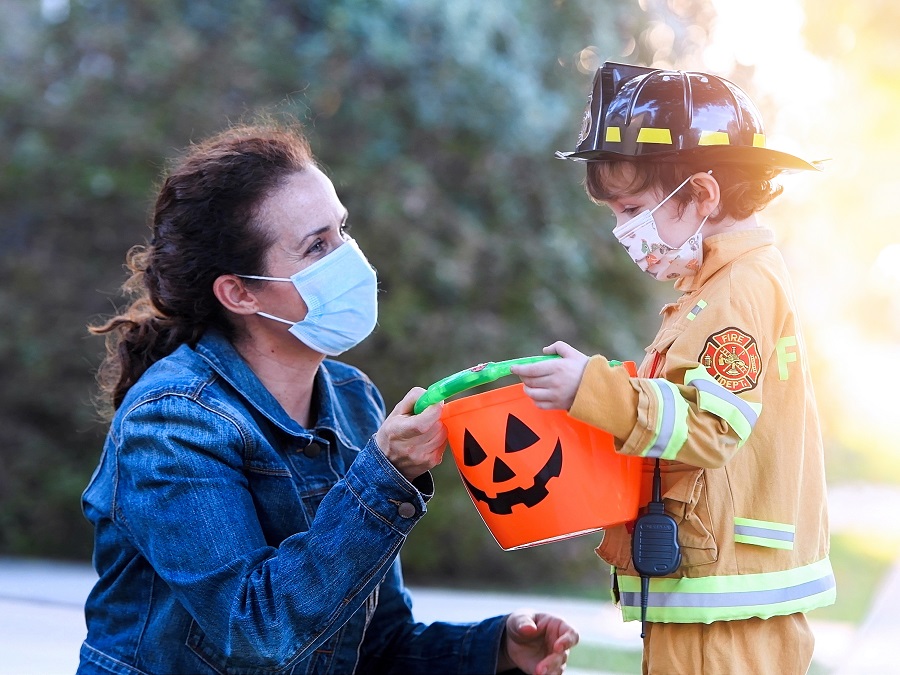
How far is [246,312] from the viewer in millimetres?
2691

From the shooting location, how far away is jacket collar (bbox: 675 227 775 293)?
208 centimetres

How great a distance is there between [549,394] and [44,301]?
604 cm

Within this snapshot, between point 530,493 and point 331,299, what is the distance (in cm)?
95

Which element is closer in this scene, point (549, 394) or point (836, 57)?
point (549, 394)

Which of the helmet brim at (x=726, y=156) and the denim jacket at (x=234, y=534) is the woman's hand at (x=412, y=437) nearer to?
the denim jacket at (x=234, y=534)

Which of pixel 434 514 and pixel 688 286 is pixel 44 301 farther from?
pixel 688 286

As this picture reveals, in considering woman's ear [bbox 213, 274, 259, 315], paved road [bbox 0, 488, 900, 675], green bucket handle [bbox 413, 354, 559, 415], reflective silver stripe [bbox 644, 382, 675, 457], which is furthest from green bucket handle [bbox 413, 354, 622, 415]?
paved road [bbox 0, 488, 900, 675]

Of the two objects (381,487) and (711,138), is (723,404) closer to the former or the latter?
(711,138)

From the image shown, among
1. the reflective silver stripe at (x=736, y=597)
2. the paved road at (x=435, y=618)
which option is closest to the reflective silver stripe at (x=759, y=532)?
the reflective silver stripe at (x=736, y=597)

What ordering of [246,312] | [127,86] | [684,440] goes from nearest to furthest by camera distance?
[684,440]
[246,312]
[127,86]

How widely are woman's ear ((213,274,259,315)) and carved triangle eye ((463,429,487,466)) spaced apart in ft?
2.97

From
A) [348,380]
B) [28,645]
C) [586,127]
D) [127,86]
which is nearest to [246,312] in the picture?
[348,380]

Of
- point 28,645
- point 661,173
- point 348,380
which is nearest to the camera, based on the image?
point 661,173

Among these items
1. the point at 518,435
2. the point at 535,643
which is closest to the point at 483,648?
the point at 535,643
